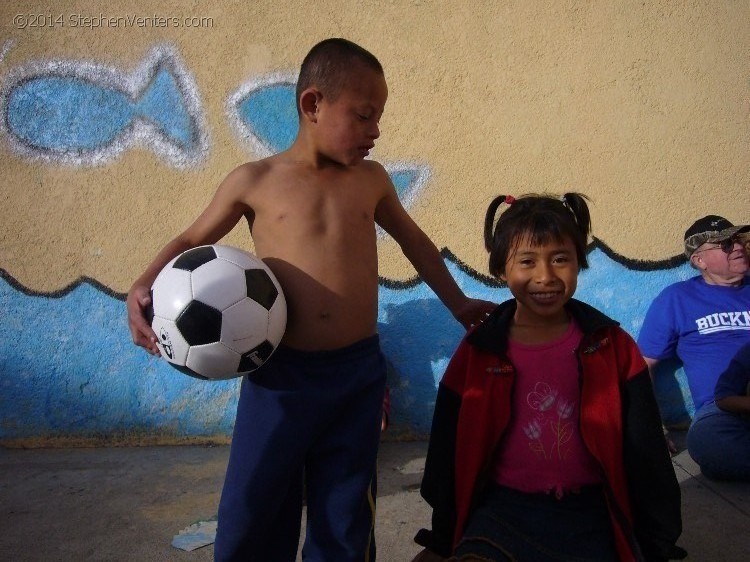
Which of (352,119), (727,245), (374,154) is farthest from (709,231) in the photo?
(352,119)

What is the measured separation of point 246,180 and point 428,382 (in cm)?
186

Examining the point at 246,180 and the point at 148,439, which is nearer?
the point at 246,180

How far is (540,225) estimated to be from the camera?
172cm

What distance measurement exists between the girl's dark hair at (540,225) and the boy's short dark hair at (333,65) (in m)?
0.57

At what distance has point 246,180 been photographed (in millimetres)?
1839

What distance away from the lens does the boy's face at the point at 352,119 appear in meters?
1.80

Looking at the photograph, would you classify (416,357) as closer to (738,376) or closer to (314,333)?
(738,376)

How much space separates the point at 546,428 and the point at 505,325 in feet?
0.95

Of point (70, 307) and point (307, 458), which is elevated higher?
point (70, 307)

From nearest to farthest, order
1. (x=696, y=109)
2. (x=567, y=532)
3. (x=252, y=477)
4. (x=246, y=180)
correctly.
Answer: (x=567, y=532) → (x=252, y=477) → (x=246, y=180) → (x=696, y=109)

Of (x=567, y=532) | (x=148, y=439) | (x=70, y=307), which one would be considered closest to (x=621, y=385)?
(x=567, y=532)

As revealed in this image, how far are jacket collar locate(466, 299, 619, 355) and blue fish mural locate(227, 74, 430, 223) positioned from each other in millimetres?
1639

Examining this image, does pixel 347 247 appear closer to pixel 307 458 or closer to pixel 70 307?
pixel 307 458

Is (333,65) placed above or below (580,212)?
above
